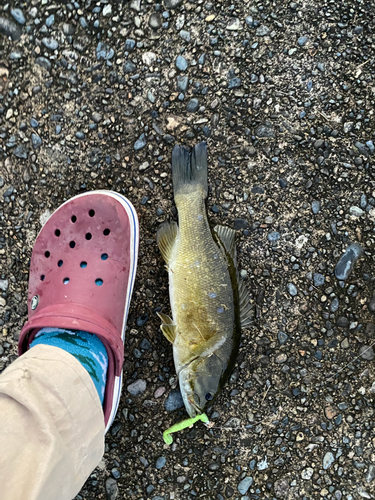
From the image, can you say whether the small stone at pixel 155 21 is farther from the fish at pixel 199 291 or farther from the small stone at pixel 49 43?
the fish at pixel 199 291

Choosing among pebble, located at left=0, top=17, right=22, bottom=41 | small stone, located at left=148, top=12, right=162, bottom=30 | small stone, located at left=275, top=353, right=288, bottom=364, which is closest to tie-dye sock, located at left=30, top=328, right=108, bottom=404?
small stone, located at left=275, top=353, right=288, bottom=364

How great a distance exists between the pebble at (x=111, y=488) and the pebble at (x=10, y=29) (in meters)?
3.49

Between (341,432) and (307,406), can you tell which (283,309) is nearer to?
(307,406)

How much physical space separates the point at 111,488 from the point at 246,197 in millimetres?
2511

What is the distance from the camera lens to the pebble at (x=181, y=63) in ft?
8.73

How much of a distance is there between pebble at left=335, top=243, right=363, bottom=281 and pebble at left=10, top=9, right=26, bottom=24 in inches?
119

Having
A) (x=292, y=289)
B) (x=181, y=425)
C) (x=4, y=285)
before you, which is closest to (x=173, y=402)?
(x=181, y=425)

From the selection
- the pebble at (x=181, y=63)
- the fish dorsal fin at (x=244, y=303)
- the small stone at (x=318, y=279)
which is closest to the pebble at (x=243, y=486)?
the fish dorsal fin at (x=244, y=303)

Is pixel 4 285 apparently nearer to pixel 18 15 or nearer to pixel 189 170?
pixel 189 170

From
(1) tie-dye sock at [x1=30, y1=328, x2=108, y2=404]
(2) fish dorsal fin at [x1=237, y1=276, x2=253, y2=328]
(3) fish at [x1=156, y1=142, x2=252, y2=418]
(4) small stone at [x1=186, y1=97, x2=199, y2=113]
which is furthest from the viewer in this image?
(4) small stone at [x1=186, y1=97, x2=199, y2=113]

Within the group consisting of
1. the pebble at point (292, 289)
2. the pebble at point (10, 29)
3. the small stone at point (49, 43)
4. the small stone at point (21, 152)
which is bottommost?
the pebble at point (292, 289)

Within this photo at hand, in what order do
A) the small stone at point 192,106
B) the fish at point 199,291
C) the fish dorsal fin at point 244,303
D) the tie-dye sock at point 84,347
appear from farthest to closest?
the small stone at point 192,106 < the fish dorsal fin at point 244,303 < the fish at point 199,291 < the tie-dye sock at point 84,347

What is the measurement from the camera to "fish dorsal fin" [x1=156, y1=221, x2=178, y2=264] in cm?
261

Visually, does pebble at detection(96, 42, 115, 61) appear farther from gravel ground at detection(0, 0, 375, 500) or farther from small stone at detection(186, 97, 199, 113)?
small stone at detection(186, 97, 199, 113)
